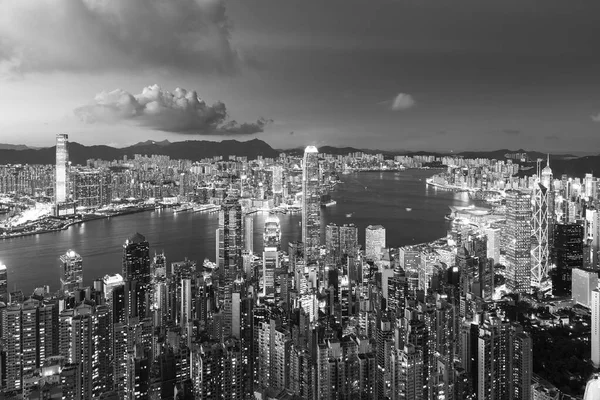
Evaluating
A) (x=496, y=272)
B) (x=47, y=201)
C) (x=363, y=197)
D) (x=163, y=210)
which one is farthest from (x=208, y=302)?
(x=363, y=197)

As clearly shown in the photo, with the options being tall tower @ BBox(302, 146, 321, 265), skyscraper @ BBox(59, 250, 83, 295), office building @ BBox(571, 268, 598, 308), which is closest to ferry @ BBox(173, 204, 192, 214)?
tall tower @ BBox(302, 146, 321, 265)

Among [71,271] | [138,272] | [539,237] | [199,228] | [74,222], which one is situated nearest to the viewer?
[138,272]

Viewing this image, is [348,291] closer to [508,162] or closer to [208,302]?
[208,302]

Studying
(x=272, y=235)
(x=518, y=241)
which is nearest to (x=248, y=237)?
(x=272, y=235)

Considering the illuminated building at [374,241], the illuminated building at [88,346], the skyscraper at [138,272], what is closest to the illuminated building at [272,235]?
the illuminated building at [374,241]

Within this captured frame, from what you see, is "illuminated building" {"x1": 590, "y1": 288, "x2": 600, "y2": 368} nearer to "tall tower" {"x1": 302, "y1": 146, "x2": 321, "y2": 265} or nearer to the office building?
the office building

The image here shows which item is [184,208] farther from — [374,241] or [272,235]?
[374,241]
